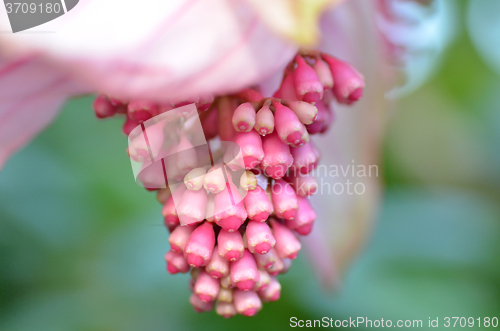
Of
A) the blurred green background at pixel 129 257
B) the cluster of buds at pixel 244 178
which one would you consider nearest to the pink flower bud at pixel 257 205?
the cluster of buds at pixel 244 178

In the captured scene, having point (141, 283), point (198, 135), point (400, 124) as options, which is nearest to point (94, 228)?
point (141, 283)

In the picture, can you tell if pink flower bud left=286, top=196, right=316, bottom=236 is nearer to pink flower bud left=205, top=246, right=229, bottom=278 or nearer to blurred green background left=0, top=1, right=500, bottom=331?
pink flower bud left=205, top=246, right=229, bottom=278

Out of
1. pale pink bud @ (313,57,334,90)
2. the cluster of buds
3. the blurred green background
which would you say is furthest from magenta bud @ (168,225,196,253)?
the blurred green background

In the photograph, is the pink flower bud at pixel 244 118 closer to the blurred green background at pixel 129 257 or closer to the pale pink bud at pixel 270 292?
the pale pink bud at pixel 270 292

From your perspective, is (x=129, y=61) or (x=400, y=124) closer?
(x=129, y=61)

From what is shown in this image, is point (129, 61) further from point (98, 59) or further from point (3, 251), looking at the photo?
point (3, 251)

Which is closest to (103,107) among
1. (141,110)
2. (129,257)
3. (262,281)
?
(141,110)
